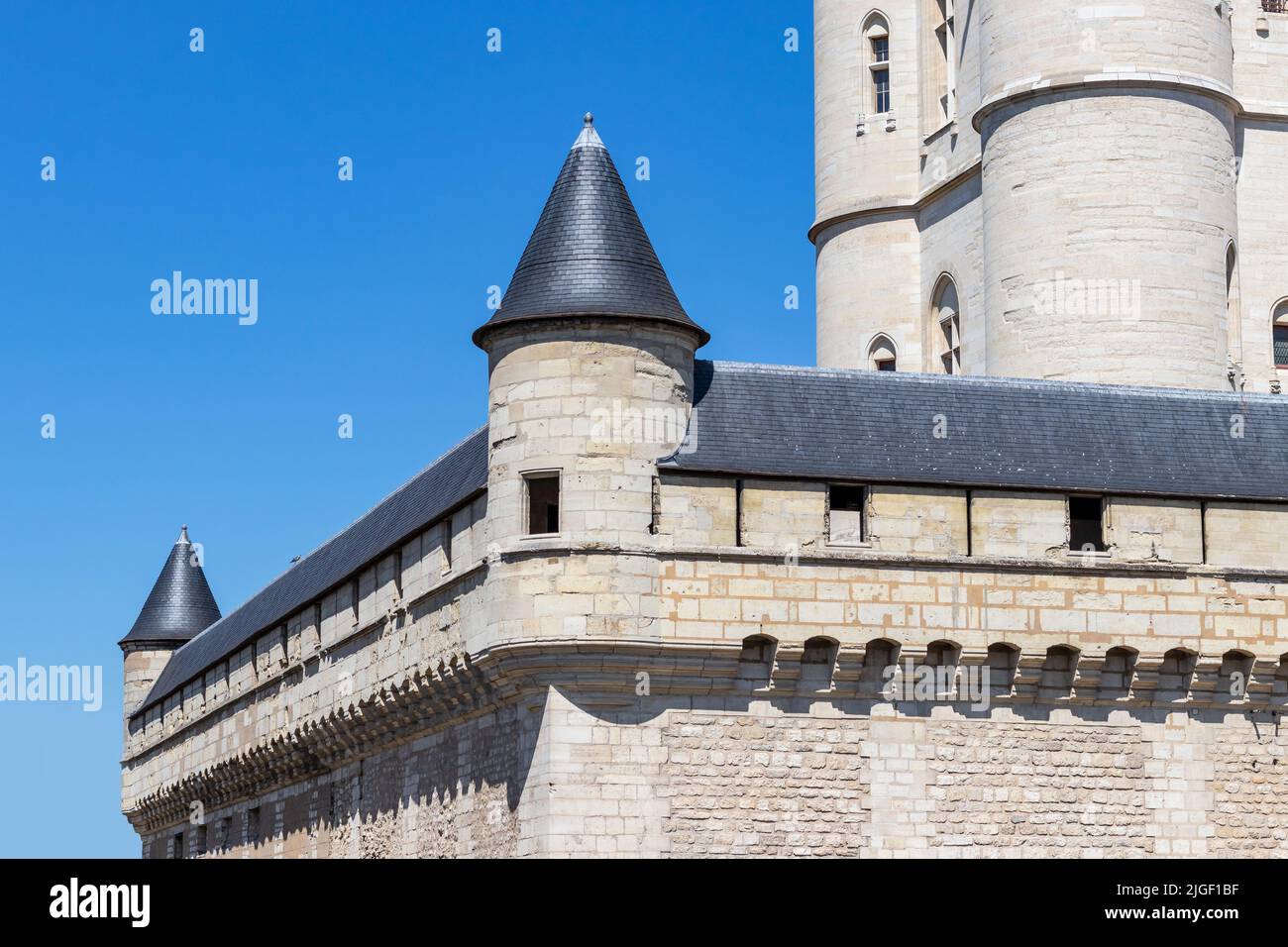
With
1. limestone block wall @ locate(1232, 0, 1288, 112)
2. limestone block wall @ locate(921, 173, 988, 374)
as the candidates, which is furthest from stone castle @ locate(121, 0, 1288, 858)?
limestone block wall @ locate(1232, 0, 1288, 112)

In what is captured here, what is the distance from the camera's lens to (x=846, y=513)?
77.2ft

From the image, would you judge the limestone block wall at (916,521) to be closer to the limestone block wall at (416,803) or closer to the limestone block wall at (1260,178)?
the limestone block wall at (416,803)

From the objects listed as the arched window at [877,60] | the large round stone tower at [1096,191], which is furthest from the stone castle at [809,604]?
the arched window at [877,60]

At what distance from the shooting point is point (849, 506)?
23.6 m

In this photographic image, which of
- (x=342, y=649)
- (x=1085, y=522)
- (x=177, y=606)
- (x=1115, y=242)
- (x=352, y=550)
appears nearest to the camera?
(x=1085, y=522)

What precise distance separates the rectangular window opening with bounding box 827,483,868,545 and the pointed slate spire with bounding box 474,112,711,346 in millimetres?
2159

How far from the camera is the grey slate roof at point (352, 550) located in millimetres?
26359

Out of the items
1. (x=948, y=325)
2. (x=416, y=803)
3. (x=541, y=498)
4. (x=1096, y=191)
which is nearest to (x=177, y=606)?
(x=948, y=325)

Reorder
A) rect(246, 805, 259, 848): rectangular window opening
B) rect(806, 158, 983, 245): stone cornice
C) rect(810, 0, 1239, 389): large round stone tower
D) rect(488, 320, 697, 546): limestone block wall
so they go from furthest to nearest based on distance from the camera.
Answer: rect(806, 158, 983, 245): stone cornice
rect(246, 805, 259, 848): rectangular window opening
rect(810, 0, 1239, 389): large round stone tower
rect(488, 320, 697, 546): limestone block wall

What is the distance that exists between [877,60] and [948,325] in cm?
486

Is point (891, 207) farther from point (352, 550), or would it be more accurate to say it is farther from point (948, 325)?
point (352, 550)

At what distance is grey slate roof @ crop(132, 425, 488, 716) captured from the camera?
2636cm

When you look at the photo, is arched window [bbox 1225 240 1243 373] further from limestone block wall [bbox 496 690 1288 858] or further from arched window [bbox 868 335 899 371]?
limestone block wall [bbox 496 690 1288 858]

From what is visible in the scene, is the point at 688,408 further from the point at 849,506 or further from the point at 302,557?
the point at 302,557
